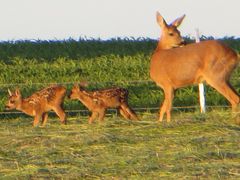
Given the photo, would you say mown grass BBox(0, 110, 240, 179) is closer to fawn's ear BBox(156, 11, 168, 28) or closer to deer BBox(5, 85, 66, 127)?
deer BBox(5, 85, 66, 127)

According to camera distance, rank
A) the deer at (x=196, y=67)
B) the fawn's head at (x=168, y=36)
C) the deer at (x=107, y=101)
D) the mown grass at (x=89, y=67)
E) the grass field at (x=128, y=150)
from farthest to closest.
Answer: the mown grass at (x=89, y=67) → the fawn's head at (x=168, y=36) → the deer at (x=107, y=101) → the deer at (x=196, y=67) → the grass field at (x=128, y=150)

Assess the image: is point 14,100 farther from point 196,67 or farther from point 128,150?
point 128,150

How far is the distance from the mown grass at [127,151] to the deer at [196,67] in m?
3.15

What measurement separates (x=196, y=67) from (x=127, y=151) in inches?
215

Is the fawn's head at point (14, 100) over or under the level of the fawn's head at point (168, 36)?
under

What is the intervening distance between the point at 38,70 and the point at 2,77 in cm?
96

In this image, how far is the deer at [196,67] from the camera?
46.8 feet

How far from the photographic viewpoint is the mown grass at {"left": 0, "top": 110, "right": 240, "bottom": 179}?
8.20 meters

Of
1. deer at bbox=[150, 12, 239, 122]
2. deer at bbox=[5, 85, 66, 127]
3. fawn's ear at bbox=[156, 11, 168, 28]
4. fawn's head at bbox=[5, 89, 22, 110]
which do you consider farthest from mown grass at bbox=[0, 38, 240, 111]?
deer at bbox=[150, 12, 239, 122]

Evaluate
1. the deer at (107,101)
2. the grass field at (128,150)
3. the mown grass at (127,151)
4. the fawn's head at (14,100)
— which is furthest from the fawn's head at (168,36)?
the mown grass at (127,151)

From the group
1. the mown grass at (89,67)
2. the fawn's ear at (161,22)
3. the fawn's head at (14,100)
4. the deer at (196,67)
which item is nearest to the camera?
the deer at (196,67)

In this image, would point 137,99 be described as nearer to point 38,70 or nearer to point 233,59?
point 38,70

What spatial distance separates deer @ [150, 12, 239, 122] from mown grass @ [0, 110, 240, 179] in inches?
124

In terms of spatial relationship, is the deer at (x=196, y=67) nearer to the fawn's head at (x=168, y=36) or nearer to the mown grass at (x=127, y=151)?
the fawn's head at (x=168, y=36)
